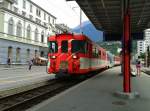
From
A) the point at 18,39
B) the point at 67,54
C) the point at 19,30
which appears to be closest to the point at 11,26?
the point at 18,39

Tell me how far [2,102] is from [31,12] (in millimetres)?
59917

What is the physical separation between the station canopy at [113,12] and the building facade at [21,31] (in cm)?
2097

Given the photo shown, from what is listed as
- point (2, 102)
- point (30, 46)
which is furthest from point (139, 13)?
point (30, 46)

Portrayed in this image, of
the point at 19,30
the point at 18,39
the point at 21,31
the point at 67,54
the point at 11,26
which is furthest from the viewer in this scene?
the point at 21,31

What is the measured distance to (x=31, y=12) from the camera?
232 feet

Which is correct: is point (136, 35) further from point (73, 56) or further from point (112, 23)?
point (73, 56)

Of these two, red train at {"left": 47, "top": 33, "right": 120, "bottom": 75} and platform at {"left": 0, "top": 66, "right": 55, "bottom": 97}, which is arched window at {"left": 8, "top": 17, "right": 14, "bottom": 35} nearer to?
platform at {"left": 0, "top": 66, "right": 55, "bottom": 97}

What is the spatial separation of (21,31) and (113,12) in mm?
36179

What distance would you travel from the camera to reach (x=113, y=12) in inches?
1082

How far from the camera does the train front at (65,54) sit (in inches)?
815

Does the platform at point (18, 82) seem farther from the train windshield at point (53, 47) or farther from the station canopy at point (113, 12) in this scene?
the station canopy at point (113, 12)

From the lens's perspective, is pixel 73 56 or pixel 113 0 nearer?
pixel 73 56

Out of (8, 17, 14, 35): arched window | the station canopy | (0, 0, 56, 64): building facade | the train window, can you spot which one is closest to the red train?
the train window

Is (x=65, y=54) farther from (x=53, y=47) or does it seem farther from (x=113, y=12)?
(x=113, y=12)
